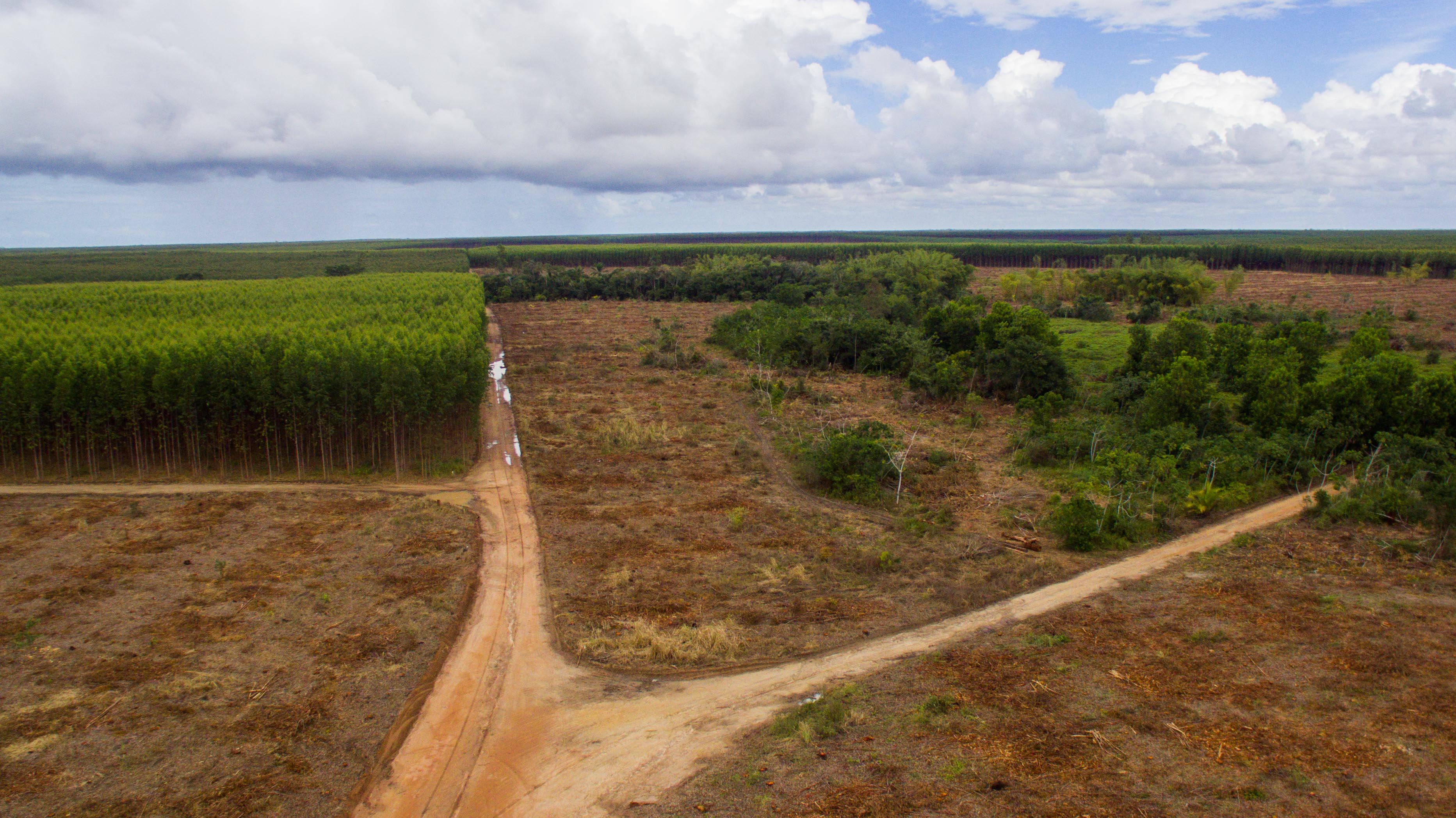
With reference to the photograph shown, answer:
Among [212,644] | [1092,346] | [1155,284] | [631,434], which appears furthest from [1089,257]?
[212,644]

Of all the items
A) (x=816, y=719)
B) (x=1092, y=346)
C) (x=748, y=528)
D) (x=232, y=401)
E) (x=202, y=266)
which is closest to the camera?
(x=816, y=719)

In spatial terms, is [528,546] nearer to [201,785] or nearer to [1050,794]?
[201,785]

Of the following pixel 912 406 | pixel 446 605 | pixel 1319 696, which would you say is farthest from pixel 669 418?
pixel 1319 696

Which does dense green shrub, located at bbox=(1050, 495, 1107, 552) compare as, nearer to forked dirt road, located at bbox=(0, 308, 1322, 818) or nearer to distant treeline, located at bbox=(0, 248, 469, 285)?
forked dirt road, located at bbox=(0, 308, 1322, 818)

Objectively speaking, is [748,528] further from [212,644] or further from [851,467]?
[212,644]

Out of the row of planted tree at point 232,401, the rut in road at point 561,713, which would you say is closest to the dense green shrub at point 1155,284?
the row of planted tree at point 232,401
